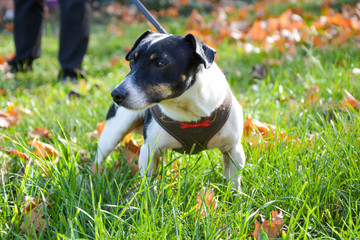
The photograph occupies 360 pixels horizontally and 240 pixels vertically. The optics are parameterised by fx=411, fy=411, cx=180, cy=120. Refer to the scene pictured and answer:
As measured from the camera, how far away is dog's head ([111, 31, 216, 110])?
1.81m

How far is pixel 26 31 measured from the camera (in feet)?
16.1

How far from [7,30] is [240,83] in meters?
5.60

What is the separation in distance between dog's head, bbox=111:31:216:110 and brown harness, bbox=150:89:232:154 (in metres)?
0.24

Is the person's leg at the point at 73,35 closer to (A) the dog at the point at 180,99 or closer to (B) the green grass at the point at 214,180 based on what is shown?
(B) the green grass at the point at 214,180

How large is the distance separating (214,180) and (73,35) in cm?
297

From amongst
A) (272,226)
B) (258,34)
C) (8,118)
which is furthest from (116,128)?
(258,34)

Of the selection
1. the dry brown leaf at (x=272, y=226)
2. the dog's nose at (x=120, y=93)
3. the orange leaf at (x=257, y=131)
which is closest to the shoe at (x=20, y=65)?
the orange leaf at (x=257, y=131)

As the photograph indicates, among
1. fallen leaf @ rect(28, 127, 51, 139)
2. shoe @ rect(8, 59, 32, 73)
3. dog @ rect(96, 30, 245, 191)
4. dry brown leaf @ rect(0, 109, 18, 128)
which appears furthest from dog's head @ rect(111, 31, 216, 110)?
shoe @ rect(8, 59, 32, 73)

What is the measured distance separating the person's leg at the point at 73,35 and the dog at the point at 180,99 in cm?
254

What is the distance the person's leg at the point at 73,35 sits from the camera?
4496 millimetres

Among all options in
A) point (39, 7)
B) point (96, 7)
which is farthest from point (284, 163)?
point (96, 7)

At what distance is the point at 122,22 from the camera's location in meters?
8.40

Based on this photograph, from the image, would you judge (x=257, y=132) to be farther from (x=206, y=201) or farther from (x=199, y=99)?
(x=206, y=201)

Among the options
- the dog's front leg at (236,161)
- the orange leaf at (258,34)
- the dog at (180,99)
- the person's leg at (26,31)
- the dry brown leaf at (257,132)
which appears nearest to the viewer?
the dog at (180,99)
